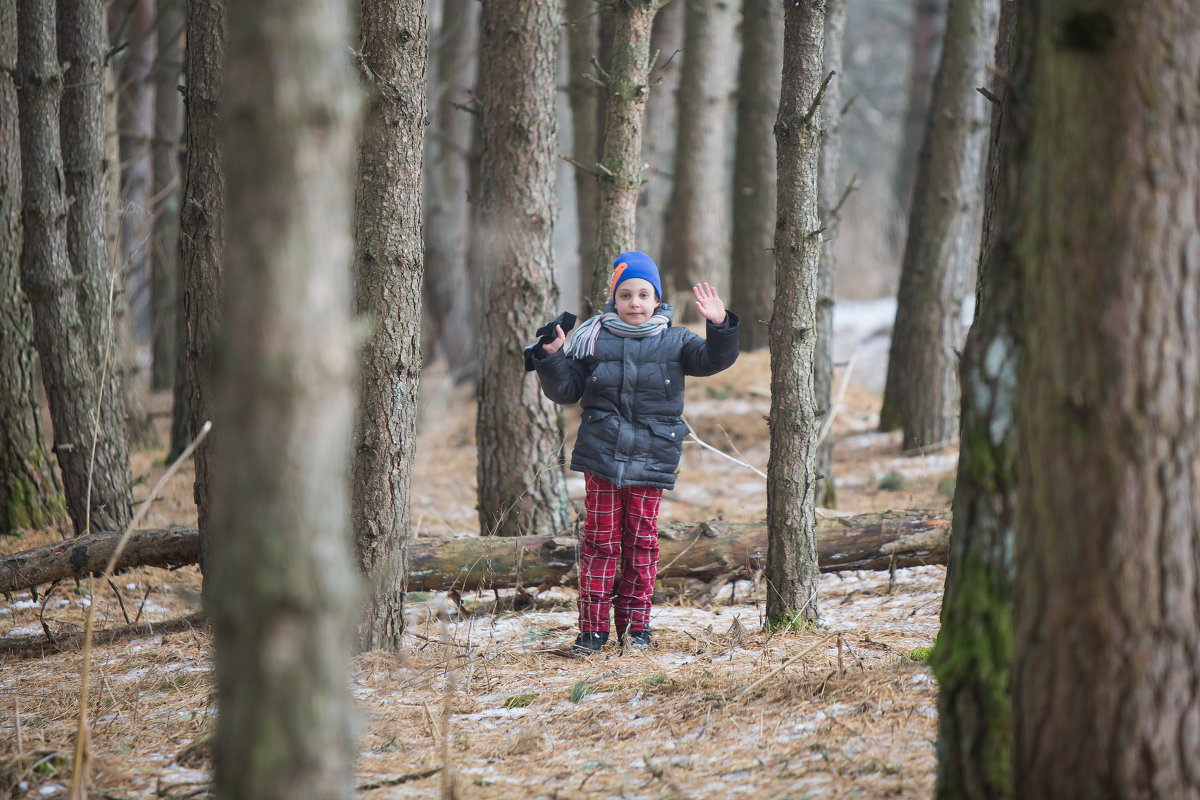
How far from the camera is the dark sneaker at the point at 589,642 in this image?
404 centimetres

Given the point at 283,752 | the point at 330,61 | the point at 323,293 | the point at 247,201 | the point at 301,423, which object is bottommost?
the point at 283,752

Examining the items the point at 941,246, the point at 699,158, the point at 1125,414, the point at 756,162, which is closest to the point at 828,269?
the point at 941,246

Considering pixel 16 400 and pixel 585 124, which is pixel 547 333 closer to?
pixel 16 400

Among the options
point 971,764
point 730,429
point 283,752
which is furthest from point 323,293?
point 730,429

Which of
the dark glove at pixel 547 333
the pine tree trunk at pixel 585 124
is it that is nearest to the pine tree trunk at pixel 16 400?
the dark glove at pixel 547 333

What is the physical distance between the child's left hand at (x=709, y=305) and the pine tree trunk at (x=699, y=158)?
6545 mm

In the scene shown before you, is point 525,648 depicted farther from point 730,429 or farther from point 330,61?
point 730,429

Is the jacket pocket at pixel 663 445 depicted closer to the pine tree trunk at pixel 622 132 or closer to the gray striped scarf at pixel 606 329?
the gray striped scarf at pixel 606 329

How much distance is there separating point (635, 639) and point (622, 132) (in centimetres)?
270

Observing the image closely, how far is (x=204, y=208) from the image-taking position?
4.21m

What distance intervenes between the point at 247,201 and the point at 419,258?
2.41 meters

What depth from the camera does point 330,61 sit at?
1.56 meters

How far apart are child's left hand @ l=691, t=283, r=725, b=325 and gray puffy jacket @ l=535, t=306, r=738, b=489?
61 mm

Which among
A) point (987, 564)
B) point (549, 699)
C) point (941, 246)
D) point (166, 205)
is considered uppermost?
point (166, 205)
